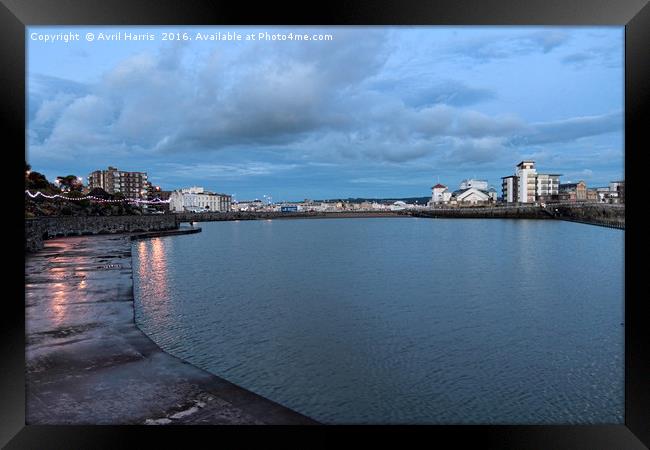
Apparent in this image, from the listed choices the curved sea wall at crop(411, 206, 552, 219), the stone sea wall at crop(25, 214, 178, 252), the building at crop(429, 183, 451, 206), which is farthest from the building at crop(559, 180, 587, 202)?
the stone sea wall at crop(25, 214, 178, 252)

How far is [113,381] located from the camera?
18.6 feet

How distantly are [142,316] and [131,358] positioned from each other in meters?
5.60

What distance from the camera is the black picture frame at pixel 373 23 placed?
4.70m

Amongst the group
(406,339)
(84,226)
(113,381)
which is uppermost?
(84,226)

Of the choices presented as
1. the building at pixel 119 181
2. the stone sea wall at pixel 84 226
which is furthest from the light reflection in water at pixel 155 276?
the building at pixel 119 181

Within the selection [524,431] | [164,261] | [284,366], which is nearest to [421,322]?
[284,366]

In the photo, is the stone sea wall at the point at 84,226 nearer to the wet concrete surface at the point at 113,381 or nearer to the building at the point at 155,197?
the wet concrete surface at the point at 113,381

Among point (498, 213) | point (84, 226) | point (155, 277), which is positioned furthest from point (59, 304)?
point (498, 213)

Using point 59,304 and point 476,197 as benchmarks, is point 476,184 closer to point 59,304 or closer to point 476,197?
point 476,197

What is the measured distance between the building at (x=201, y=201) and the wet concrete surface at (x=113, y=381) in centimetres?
12247

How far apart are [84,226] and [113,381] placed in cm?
3441

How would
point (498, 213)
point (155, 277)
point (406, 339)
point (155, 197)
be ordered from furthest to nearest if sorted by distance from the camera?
point (155, 197), point (498, 213), point (155, 277), point (406, 339)

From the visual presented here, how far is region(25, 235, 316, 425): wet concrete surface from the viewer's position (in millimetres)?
4832

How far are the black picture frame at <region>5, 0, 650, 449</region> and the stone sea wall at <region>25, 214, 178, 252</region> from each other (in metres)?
17.8
